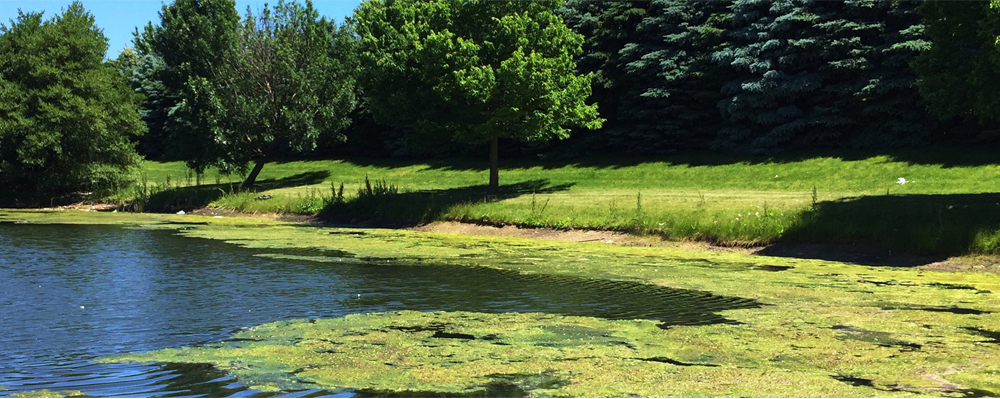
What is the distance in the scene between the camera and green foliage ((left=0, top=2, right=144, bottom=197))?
4181 centimetres

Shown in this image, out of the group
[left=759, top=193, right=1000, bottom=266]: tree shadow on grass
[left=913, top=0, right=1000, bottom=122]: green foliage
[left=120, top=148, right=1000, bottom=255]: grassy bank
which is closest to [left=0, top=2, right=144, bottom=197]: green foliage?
[left=120, top=148, right=1000, bottom=255]: grassy bank

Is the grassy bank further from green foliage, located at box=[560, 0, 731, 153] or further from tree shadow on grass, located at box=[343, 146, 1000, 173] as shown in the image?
green foliage, located at box=[560, 0, 731, 153]

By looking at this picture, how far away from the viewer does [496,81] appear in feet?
109

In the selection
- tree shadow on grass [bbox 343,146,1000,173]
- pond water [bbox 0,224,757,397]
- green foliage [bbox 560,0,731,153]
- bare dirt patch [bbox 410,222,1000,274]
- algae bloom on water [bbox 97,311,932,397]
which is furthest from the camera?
green foliage [bbox 560,0,731,153]

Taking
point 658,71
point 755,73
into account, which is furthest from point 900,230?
point 658,71

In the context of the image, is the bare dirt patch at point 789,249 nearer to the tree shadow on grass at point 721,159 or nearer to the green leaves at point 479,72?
the green leaves at point 479,72

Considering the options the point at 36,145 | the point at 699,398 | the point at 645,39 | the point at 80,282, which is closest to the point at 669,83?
the point at 645,39

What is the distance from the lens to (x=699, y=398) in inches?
298

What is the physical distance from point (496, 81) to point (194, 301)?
69.0 feet

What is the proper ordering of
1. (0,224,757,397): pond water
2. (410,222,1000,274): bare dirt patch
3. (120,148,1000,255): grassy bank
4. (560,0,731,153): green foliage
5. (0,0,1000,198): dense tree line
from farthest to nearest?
(560,0,731,153): green foliage, (0,0,1000,198): dense tree line, (120,148,1000,255): grassy bank, (410,222,1000,274): bare dirt patch, (0,224,757,397): pond water

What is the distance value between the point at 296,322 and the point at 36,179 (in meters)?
37.7

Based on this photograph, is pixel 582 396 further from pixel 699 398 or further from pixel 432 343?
pixel 432 343

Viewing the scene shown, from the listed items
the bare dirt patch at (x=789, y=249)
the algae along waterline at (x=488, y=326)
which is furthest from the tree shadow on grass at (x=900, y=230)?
the algae along waterline at (x=488, y=326)

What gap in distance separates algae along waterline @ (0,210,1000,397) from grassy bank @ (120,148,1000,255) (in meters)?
2.34
